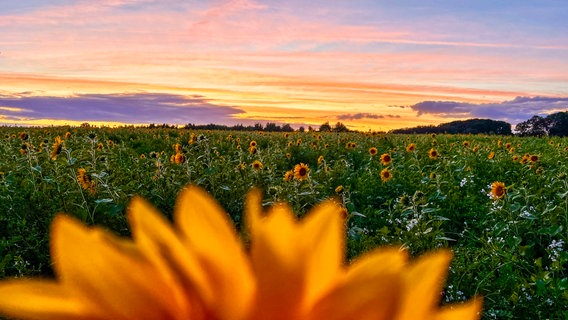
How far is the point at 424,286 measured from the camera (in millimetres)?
303

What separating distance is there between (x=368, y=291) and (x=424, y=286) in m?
0.03

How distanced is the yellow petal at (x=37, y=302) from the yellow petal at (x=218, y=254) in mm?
67

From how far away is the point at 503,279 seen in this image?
3535 millimetres

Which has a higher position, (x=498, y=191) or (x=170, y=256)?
(x=170, y=256)

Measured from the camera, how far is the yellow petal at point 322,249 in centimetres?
31

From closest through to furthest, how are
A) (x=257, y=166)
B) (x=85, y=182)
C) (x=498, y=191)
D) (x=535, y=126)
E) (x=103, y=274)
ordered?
(x=103, y=274), (x=85, y=182), (x=498, y=191), (x=257, y=166), (x=535, y=126)

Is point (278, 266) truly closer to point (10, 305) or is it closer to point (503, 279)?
point (10, 305)

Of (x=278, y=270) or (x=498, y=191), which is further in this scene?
(x=498, y=191)

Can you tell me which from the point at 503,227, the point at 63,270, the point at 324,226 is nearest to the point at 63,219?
the point at 63,270

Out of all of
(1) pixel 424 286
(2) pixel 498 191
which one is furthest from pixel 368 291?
(2) pixel 498 191

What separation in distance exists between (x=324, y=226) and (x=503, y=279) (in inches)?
140

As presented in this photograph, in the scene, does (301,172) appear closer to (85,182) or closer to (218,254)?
(85,182)

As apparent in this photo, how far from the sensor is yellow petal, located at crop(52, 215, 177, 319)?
0.96 ft

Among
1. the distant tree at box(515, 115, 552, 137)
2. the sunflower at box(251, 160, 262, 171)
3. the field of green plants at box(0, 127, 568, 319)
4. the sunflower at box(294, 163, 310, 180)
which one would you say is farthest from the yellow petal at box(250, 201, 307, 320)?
the distant tree at box(515, 115, 552, 137)
